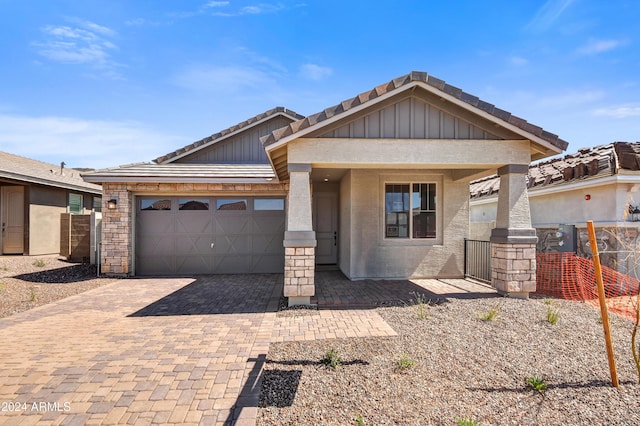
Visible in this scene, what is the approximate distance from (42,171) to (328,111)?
49.2ft

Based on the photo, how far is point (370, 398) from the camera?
3109mm

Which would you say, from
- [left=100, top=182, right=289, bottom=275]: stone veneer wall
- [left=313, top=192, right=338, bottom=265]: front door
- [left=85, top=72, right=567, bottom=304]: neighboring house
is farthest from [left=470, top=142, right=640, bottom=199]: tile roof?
[left=100, top=182, right=289, bottom=275]: stone veneer wall

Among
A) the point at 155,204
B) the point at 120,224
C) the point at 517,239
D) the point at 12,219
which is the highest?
the point at 155,204

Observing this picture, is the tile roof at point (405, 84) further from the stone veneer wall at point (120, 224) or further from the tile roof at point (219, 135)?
the tile roof at point (219, 135)

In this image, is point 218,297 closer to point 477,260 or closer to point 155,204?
point 155,204

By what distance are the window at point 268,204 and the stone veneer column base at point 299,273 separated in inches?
162

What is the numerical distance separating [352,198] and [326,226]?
10.3ft

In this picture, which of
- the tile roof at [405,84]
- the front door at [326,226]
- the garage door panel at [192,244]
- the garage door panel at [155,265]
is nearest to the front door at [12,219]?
the garage door panel at [155,265]

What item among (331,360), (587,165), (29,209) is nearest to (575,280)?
(587,165)

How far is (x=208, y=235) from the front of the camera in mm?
10039

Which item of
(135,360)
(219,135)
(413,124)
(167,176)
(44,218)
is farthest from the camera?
(44,218)

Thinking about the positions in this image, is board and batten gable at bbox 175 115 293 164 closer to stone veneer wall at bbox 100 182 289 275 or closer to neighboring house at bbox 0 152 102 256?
stone veneer wall at bbox 100 182 289 275

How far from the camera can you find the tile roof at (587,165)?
7438mm

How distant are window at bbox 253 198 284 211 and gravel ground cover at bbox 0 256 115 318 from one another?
4678 mm
